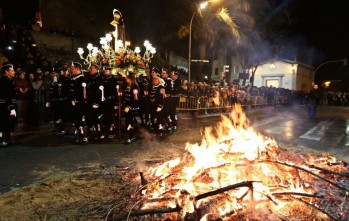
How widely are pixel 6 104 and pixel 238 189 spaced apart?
6.92m

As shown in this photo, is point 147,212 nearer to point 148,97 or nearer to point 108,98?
point 108,98

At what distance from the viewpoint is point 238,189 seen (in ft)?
14.9

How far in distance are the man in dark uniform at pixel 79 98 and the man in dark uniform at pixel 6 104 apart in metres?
1.56

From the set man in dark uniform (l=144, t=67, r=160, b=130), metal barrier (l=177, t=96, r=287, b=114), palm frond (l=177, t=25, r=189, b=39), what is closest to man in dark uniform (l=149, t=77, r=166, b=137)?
man in dark uniform (l=144, t=67, r=160, b=130)

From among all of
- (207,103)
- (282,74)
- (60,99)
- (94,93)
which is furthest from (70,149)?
(282,74)

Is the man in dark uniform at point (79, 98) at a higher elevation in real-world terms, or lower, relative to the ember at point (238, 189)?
higher

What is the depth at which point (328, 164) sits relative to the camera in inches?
257

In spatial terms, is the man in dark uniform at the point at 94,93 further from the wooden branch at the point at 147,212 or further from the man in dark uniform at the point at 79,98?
the wooden branch at the point at 147,212

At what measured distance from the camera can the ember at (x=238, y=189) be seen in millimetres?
4145

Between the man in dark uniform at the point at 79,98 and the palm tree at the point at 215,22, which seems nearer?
the man in dark uniform at the point at 79,98

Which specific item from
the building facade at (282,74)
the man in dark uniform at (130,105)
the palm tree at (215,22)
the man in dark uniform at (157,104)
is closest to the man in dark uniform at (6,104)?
the man in dark uniform at (130,105)

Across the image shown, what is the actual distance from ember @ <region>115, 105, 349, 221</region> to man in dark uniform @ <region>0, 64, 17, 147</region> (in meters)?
5.14

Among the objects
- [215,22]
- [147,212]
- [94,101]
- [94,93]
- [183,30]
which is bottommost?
[147,212]

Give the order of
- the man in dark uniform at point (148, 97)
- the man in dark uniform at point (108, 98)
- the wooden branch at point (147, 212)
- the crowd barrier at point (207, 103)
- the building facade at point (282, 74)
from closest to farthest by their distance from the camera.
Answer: the wooden branch at point (147, 212) < the man in dark uniform at point (108, 98) < the man in dark uniform at point (148, 97) < the crowd barrier at point (207, 103) < the building facade at point (282, 74)
